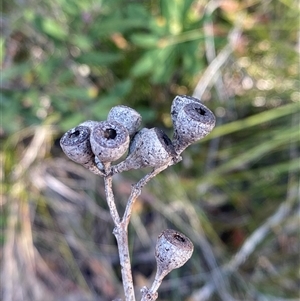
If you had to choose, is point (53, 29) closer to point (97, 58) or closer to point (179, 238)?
point (97, 58)

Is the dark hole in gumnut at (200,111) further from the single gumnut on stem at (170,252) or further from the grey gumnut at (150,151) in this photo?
the single gumnut on stem at (170,252)

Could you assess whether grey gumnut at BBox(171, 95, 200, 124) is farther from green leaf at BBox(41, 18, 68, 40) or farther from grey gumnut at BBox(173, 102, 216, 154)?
green leaf at BBox(41, 18, 68, 40)

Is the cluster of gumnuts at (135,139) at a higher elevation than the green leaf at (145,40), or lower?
lower

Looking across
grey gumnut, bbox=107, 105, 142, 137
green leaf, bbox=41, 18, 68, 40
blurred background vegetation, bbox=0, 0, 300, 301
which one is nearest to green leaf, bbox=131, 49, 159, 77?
blurred background vegetation, bbox=0, 0, 300, 301

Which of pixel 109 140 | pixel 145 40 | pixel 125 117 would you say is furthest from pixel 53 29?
pixel 109 140

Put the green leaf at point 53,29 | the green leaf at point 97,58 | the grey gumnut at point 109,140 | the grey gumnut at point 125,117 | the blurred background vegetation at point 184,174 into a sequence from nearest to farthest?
the grey gumnut at point 109,140, the grey gumnut at point 125,117, the green leaf at point 53,29, the green leaf at point 97,58, the blurred background vegetation at point 184,174

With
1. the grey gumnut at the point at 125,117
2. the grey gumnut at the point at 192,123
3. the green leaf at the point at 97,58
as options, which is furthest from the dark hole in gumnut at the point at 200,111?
the green leaf at the point at 97,58
